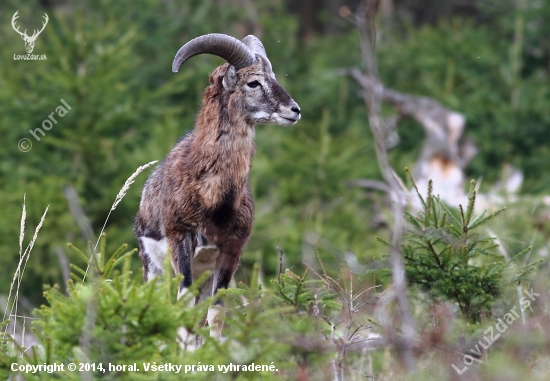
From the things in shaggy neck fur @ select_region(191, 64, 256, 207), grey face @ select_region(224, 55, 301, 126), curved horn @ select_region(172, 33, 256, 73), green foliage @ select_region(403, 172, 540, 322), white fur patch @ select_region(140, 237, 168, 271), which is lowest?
white fur patch @ select_region(140, 237, 168, 271)

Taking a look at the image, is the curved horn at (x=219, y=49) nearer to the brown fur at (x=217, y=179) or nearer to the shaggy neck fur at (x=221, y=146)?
the brown fur at (x=217, y=179)

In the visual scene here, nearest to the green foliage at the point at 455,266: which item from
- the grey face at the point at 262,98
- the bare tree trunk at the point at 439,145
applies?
the grey face at the point at 262,98

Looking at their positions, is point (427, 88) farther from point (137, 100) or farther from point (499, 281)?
point (499, 281)

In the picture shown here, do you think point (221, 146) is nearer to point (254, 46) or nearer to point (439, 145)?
Result: point (254, 46)

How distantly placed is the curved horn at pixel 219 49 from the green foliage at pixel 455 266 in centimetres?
189

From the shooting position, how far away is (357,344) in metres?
5.02

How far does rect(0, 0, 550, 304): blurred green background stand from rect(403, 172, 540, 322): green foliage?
150 cm

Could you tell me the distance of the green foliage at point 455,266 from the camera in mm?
5387

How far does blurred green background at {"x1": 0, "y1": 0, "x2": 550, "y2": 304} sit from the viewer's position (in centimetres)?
1254

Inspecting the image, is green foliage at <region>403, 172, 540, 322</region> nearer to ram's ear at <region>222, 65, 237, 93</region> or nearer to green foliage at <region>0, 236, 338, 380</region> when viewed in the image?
green foliage at <region>0, 236, 338, 380</region>

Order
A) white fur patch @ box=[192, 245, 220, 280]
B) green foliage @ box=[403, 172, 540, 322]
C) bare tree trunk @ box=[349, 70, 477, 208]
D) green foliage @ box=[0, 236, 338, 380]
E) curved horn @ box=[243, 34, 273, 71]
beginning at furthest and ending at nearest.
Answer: bare tree trunk @ box=[349, 70, 477, 208] < curved horn @ box=[243, 34, 273, 71] < white fur patch @ box=[192, 245, 220, 280] < green foliage @ box=[403, 172, 540, 322] < green foliage @ box=[0, 236, 338, 380]

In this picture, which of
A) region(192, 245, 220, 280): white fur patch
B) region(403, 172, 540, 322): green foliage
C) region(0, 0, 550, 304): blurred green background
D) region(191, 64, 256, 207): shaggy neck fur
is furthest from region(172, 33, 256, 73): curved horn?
region(403, 172, 540, 322): green foliage

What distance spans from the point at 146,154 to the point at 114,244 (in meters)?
1.64

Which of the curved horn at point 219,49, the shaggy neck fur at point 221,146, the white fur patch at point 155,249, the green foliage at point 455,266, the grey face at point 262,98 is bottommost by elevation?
the white fur patch at point 155,249
